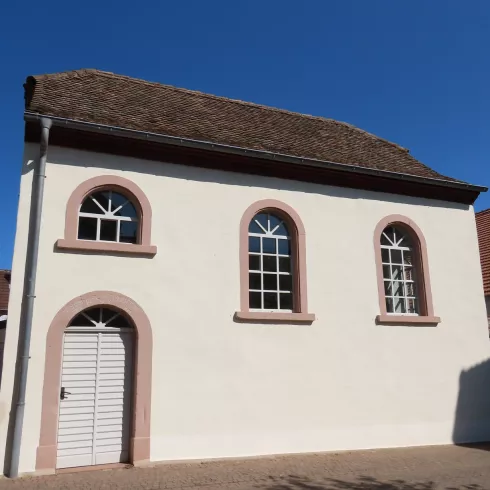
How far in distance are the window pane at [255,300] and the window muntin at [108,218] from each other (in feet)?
7.19

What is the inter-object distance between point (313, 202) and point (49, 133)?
4706 millimetres

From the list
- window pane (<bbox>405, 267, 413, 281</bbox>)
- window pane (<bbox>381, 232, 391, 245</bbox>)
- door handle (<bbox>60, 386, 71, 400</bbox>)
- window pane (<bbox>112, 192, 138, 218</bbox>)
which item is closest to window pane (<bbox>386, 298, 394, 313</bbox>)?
window pane (<bbox>405, 267, 413, 281</bbox>)

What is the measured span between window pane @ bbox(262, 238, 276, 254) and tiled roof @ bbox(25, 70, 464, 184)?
1709 mm

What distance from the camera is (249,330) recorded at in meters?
8.06

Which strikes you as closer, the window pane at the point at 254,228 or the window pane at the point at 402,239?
the window pane at the point at 254,228

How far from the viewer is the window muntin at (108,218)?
768 centimetres

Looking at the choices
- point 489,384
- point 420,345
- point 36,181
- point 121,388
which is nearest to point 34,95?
point 36,181

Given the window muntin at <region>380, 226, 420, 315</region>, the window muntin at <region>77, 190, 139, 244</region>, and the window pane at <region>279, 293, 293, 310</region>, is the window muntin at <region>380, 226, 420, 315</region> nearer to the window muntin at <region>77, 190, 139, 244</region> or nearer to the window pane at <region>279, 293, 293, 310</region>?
the window pane at <region>279, 293, 293, 310</region>

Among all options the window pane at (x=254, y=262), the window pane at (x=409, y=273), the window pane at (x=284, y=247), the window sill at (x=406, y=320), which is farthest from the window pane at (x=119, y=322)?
the window pane at (x=409, y=273)

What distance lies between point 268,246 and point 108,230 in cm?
281

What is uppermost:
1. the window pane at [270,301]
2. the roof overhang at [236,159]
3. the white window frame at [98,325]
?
the roof overhang at [236,159]

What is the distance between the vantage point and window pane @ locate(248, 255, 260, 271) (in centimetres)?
856

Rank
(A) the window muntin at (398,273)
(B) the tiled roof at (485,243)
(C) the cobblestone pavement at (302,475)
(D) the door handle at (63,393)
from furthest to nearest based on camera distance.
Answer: (B) the tiled roof at (485,243) → (A) the window muntin at (398,273) → (D) the door handle at (63,393) → (C) the cobblestone pavement at (302,475)

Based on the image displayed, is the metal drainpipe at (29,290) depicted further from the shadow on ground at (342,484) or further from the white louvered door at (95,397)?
the shadow on ground at (342,484)
